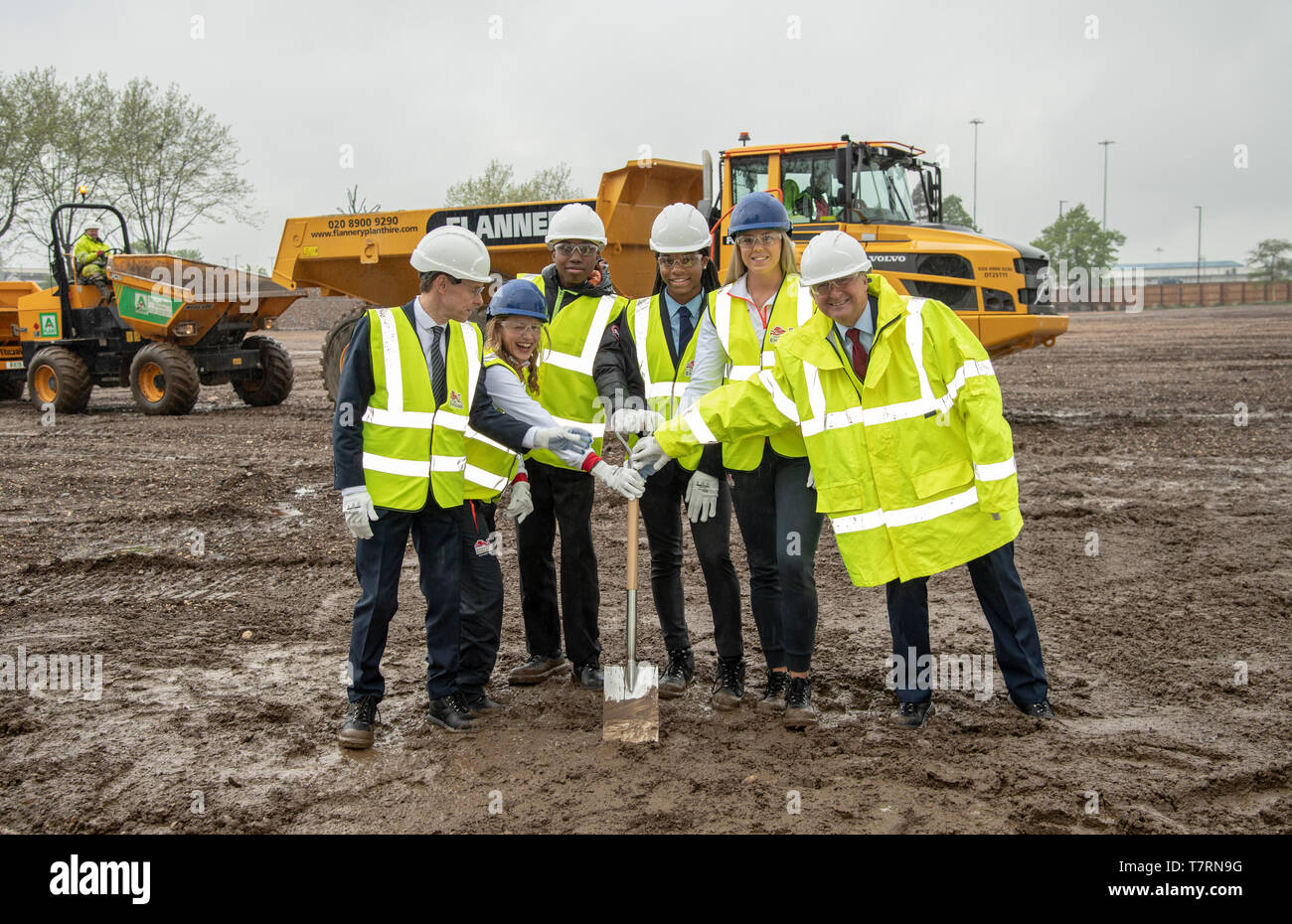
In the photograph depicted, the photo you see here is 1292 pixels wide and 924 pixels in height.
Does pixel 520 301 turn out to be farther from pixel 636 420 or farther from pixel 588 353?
pixel 636 420

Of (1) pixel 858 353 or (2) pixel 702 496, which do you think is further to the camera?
(2) pixel 702 496

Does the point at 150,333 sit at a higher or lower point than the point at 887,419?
higher

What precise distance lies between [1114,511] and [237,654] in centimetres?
607

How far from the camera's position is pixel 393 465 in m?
4.04

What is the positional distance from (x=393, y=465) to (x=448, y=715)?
1.02 metres

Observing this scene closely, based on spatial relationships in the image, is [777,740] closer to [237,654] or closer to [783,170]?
[237,654]

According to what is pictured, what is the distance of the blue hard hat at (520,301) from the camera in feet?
14.4

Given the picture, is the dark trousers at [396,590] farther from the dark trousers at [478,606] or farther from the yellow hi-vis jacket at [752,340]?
the yellow hi-vis jacket at [752,340]

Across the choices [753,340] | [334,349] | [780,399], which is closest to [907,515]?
[780,399]

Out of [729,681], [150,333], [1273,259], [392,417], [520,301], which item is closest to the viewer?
[392,417]

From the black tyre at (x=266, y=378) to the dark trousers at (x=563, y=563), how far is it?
38.9 ft

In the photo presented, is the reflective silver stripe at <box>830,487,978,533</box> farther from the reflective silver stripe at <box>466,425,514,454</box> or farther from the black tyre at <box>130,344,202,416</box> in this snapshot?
the black tyre at <box>130,344,202,416</box>

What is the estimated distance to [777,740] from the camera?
409 cm

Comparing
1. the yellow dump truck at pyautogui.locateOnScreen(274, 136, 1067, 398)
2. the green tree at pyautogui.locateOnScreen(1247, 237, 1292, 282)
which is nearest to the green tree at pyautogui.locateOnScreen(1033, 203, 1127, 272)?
the green tree at pyautogui.locateOnScreen(1247, 237, 1292, 282)
